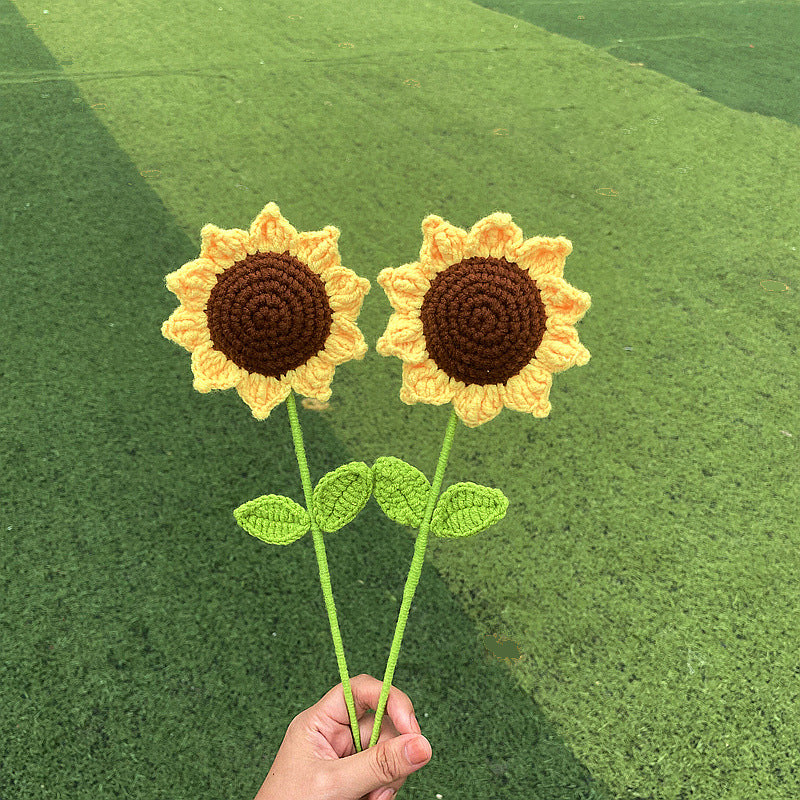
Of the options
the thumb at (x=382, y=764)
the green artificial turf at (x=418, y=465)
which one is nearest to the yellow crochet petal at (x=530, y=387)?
the thumb at (x=382, y=764)

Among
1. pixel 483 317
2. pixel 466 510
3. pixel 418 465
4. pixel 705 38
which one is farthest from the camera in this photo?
pixel 705 38

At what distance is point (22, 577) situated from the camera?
3.75 feet

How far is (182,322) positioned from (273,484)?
782 mm

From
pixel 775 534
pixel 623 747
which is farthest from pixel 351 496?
pixel 775 534

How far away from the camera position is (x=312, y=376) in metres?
0.61

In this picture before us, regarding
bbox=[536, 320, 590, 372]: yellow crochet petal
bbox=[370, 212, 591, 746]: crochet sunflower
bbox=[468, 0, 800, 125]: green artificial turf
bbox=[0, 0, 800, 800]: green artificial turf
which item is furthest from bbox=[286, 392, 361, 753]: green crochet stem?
bbox=[468, 0, 800, 125]: green artificial turf

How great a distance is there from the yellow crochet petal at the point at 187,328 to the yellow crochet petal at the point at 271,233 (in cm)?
8

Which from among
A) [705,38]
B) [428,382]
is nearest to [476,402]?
[428,382]

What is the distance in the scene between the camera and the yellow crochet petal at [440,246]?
1.86ft

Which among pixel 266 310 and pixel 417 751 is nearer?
pixel 266 310

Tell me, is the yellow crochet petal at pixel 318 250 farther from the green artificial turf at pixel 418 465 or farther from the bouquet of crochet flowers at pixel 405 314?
the green artificial turf at pixel 418 465

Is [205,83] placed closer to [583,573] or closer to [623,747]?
[583,573]

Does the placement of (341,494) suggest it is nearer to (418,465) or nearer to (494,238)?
(494,238)

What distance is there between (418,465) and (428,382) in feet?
2.63
